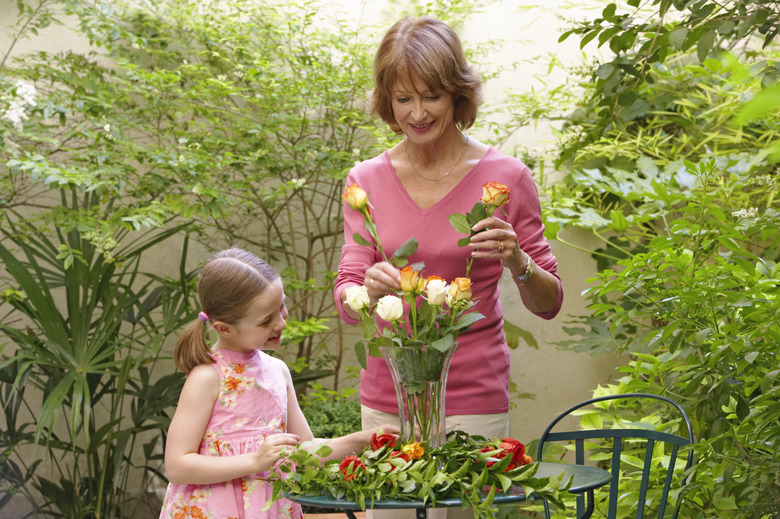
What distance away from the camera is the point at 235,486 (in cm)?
157

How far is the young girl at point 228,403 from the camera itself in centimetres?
153

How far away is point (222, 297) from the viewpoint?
1.60m

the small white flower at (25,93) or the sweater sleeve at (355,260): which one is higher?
the small white flower at (25,93)

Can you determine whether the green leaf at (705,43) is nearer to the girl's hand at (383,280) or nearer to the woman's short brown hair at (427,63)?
the woman's short brown hair at (427,63)

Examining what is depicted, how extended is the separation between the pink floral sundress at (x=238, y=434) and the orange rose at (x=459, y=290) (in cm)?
59

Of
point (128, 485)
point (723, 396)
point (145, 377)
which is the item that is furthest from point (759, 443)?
point (128, 485)

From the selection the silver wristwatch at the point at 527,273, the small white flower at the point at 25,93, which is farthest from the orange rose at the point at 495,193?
the small white flower at the point at 25,93

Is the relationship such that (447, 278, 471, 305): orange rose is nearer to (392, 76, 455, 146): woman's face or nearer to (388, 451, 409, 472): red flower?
(388, 451, 409, 472): red flower

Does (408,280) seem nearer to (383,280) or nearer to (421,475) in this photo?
(383,280)

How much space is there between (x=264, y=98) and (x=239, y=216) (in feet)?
2.21

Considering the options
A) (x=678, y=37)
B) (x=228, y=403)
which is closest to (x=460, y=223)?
(x=678, y=37)

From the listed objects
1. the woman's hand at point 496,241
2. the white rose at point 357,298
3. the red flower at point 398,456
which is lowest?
the red flower at point 398,456

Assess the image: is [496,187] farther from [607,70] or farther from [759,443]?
[759,443]

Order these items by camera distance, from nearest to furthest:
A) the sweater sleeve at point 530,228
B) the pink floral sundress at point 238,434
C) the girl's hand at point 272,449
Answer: the girl's hand at point 272,449 < the pink floral sundress at point 238,434 < the sweater sleeve at point 530,228
